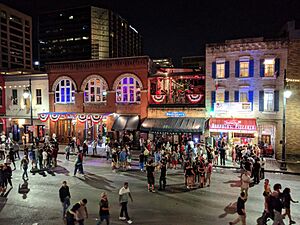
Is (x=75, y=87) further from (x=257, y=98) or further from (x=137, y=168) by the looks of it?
(x=257, y=98)

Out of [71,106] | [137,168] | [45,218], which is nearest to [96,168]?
[137,168]

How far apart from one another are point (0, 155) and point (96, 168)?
9750 millimetres

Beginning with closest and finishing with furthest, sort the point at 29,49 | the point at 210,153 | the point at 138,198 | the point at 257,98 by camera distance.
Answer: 1. the point at 138,198
2. the point at 210,153
3. the point at 257,98
4. the point at 29,49

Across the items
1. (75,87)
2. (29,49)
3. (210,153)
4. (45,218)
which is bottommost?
(45,218)

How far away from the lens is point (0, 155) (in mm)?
23812

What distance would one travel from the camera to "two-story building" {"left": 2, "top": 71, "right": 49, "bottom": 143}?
32.0 m

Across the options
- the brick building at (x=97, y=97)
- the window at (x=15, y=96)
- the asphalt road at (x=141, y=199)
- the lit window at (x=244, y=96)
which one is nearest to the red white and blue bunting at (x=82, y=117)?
the brick building at (x=97, y=97)

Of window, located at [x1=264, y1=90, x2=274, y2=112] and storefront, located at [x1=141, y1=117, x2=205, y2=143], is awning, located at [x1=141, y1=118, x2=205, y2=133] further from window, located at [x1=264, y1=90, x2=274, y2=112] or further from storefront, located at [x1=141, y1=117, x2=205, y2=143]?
window, located at [x1=264, y1=90, x2=274, y2=112]

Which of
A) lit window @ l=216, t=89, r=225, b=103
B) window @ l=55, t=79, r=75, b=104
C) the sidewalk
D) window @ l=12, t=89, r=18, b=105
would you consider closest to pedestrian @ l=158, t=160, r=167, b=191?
the sidewalk

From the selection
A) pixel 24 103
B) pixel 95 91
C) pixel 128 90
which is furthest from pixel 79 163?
pixel 24 103

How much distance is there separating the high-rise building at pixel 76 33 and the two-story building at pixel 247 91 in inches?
3247

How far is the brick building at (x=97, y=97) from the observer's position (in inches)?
1083

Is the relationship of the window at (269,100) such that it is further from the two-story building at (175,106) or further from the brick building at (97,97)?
the brick building at (97,97)

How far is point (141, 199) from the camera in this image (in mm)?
13547
